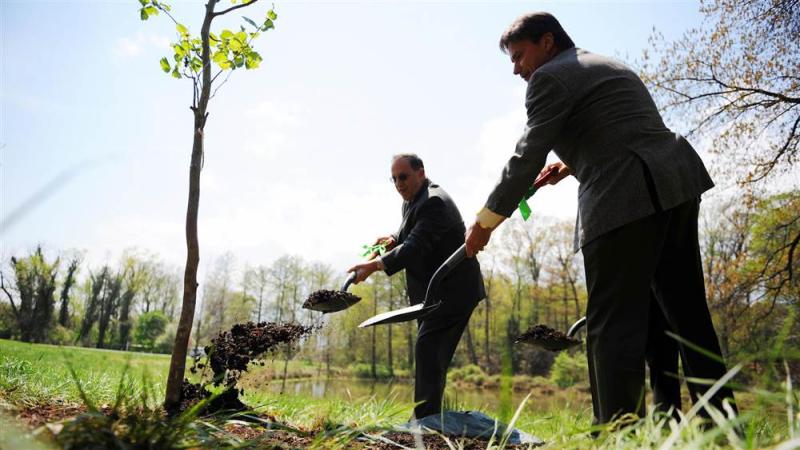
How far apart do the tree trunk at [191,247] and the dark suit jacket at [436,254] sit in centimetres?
147

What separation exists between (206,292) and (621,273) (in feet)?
130

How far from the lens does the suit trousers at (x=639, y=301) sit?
7.22 ft

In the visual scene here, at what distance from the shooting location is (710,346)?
239cm

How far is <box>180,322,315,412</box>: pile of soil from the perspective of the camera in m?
3.12

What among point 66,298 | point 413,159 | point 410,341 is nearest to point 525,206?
point 413,159

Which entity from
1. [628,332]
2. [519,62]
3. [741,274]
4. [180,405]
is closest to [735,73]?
[741,274]

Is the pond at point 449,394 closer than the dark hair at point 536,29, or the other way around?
the dark hair at point 536,29

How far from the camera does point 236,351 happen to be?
322 centimetres

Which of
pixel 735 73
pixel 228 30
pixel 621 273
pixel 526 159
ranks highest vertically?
pixel 735 73

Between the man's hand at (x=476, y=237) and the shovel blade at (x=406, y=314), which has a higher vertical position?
the man's hand at (x=476, y=237)

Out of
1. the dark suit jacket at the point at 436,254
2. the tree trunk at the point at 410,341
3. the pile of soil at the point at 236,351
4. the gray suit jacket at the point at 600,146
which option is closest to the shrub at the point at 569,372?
the tree trunk at the point at 410,341

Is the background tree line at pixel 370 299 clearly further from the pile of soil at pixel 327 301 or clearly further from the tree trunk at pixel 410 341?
the pile of soil at pixel 327 301

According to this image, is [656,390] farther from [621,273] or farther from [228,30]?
[228,30]

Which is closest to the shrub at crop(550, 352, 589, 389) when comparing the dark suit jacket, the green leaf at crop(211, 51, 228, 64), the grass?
the grass
